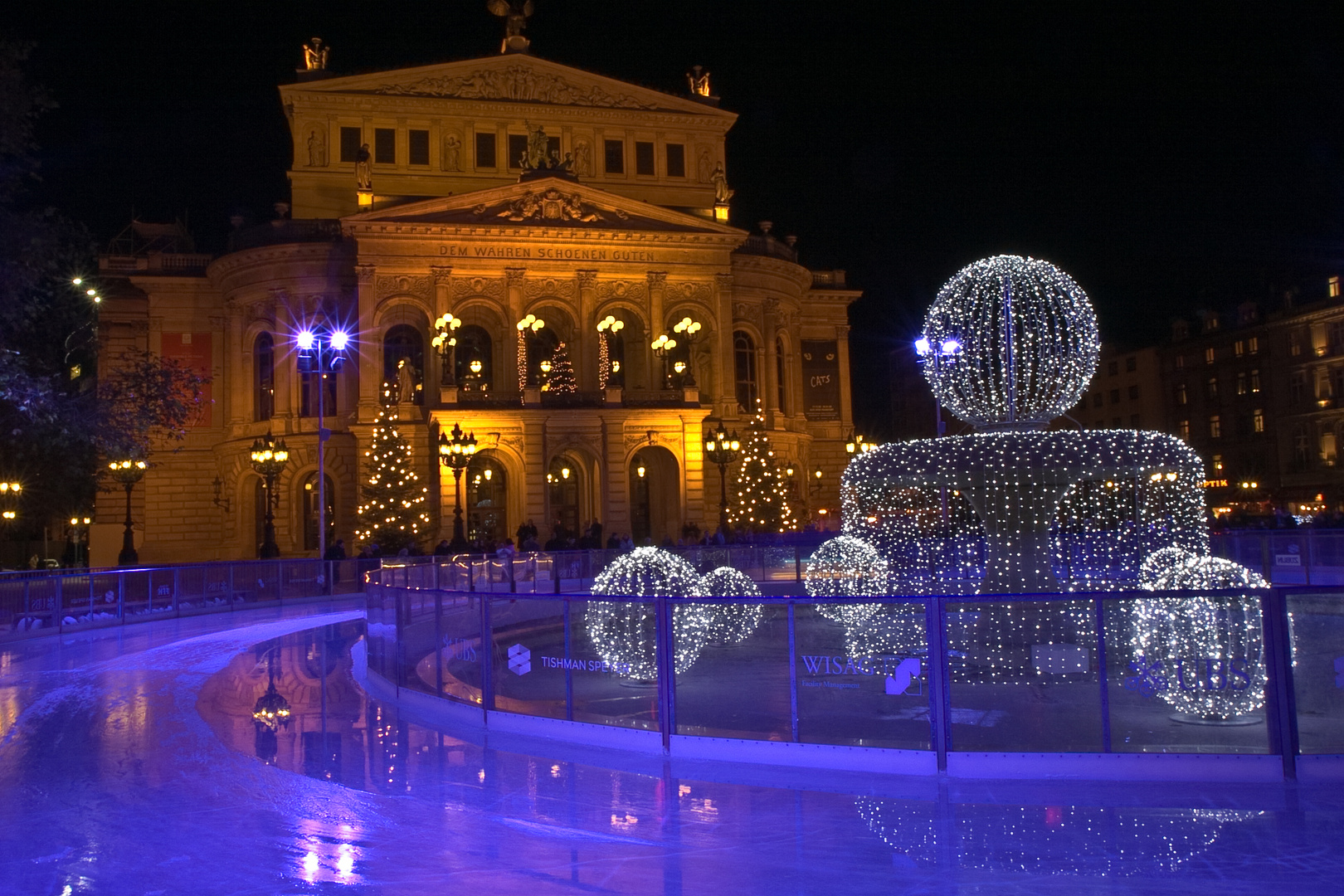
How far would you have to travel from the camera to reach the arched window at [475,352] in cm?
4803

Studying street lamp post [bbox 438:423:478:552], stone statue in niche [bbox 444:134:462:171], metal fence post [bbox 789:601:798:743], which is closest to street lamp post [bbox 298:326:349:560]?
street lamp post [bbox 438:423:478:552]

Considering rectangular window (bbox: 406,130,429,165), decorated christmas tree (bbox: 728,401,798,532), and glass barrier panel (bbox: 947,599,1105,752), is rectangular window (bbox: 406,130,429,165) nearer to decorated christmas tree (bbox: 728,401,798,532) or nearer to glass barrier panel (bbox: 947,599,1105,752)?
decorated christmas tree (bbox: 728,401,798,532)

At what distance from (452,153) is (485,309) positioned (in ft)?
28.0

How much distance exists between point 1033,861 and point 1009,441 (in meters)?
8.48

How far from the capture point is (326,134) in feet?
166

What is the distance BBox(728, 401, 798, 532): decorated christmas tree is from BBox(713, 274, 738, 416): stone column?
2.37 metres

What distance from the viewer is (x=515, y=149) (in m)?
52.1

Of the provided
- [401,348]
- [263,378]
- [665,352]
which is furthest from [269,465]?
[665,352]

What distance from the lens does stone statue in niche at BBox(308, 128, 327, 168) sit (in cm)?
5069

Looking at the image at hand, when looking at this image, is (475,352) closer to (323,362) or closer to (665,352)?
(323,362)

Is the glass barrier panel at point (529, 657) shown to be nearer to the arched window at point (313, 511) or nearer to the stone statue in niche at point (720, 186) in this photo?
the arched window at point (313, 511)

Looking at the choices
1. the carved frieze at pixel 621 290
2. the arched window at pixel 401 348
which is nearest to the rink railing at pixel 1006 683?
the carved frieze at pixel 621 290

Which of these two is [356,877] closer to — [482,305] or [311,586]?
[311,586]

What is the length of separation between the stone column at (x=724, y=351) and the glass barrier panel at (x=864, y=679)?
130ft
